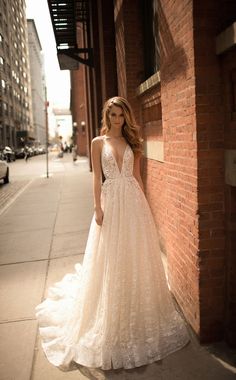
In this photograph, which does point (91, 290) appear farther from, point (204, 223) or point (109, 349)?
point (204, 223)

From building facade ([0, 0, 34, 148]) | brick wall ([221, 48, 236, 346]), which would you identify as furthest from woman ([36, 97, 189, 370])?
building facade ([0, 0, 34, 148])

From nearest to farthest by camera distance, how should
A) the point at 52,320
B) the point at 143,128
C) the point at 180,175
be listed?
1. the point at 180,175
2. the point at 52,320
3. the point at 143,128

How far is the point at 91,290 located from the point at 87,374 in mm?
678

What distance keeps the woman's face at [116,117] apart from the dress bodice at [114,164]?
0.19 m

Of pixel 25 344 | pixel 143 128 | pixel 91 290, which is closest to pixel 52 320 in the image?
pixel 25 344

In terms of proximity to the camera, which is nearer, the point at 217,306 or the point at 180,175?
the point at 217,306

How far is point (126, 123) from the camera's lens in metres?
3.35

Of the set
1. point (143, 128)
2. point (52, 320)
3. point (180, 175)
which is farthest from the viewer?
point (143, 128)

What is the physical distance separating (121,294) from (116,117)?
1562 mm

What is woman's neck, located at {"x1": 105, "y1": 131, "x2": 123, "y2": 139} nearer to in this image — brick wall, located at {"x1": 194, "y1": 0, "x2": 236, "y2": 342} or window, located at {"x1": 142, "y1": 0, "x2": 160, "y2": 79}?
brick wall, located at {"x1": 194, "y1": 0, "x2": 236, "y2": 342}

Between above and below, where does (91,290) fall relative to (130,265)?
below

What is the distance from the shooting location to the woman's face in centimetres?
328

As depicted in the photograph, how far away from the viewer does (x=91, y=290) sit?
10.9ft

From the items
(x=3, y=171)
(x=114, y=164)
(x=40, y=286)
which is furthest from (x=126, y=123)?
(x=3, y=171)
